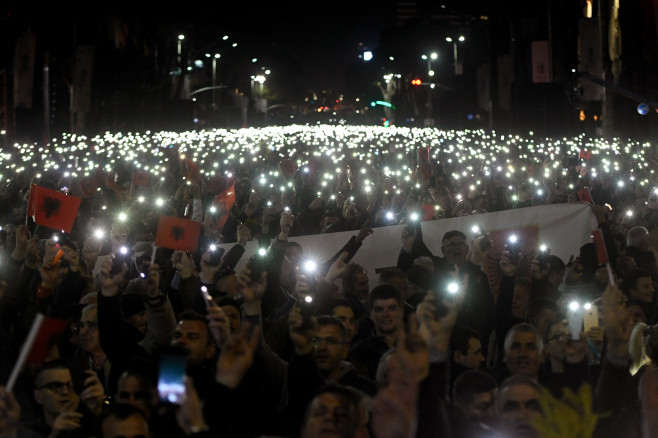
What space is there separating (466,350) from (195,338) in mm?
1682

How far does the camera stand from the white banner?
11.2 meters

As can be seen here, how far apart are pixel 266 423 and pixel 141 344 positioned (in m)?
1.94

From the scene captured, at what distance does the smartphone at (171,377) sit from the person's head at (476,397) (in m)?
1.46

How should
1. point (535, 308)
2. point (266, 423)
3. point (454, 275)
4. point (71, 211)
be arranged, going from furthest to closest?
1. point (71, 211)
2. point (454, 275)
3. point (535, 308)
4. point (266, 423)

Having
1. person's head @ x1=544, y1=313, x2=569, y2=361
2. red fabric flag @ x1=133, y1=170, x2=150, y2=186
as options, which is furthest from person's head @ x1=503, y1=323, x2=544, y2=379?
red fabric flag @ x1=133, y1=170, x2=150, y2=186

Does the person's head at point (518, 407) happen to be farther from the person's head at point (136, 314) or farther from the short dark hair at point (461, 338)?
Result: the person's head at point (136, 314)

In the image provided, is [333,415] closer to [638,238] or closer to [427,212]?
[638,238]

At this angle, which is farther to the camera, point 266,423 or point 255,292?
point 255,292

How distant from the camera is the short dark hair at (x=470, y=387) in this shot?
5.55m

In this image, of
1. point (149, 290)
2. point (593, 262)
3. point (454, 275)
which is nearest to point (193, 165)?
point (593, 262)

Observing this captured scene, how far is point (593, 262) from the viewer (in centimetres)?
1086

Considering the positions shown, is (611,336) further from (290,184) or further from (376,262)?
(290,184)

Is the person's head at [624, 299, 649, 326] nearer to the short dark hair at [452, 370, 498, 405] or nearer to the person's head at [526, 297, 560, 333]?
the person's head at [526, 297, 560, 333]

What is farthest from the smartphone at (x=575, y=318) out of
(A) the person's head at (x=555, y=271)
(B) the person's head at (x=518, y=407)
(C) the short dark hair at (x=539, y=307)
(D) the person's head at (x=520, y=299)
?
(B) the person's head at (x=518, y=407)
